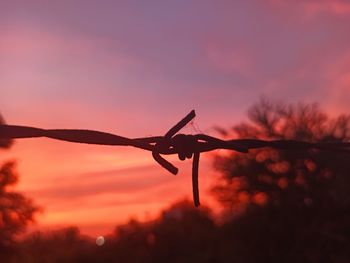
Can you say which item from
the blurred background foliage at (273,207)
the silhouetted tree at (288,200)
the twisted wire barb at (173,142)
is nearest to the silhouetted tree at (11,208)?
the blurred background foliage at (273,207)

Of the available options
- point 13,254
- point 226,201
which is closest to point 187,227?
point 226,201

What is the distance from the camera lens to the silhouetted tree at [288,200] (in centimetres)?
1966

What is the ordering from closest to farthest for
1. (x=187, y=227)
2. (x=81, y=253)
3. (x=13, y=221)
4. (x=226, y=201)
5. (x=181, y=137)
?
1. (x=181, y=137)
2. (x=13, y=221)
3. (x=226, y=201)
4. (x=187, y=227)
5. (x=81, y=253)

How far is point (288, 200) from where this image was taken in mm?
21797

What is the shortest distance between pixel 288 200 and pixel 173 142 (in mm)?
20232

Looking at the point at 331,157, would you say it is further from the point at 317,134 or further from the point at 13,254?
the point at 13,254

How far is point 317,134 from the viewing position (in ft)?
61.6

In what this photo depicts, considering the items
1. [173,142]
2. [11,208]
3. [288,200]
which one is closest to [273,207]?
[288,200]

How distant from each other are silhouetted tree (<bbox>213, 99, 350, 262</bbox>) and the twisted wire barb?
16713mm

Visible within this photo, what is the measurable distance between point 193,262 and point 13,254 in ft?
22.7

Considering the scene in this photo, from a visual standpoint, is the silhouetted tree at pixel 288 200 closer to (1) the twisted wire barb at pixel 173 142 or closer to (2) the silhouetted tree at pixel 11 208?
(2) the silhouetted tree at pixel 11 208

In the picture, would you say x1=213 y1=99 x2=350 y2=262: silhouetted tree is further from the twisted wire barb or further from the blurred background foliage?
the twisted wire barb

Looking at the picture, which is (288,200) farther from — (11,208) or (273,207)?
(11,208)

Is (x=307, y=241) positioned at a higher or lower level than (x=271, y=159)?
lower
